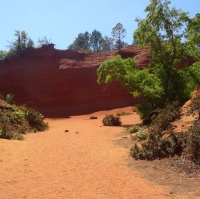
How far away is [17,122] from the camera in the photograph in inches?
664

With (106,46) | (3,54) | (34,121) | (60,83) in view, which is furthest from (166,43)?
(106,46)

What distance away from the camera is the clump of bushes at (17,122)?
13937 mm

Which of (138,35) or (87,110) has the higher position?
(138,35)

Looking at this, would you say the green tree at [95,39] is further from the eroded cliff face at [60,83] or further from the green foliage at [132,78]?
the green foliage at [132,78]

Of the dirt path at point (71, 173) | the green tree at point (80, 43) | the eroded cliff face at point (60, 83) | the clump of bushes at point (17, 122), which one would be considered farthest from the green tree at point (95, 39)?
the dirt path at point (71, 173)

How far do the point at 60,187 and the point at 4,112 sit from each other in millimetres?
11817

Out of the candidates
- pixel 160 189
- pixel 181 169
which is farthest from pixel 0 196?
pixel 181 169

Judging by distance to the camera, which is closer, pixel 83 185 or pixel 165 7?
pixel 83 185

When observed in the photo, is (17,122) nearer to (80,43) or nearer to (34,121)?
(34,121)

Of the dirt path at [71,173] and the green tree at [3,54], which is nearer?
the dirt path at [71,173]

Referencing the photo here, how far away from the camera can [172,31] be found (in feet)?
56.9

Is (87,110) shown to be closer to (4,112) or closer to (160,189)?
(4,112)

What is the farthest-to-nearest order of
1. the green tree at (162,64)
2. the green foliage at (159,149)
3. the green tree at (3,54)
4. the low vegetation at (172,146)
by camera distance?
1. the green tree at (3,54)
2. the green tree at (162,64)
3. the green foliage at (159,149)
4. the low vegetation at (172,146)

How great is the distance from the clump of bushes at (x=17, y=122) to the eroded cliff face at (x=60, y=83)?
39.9ft
